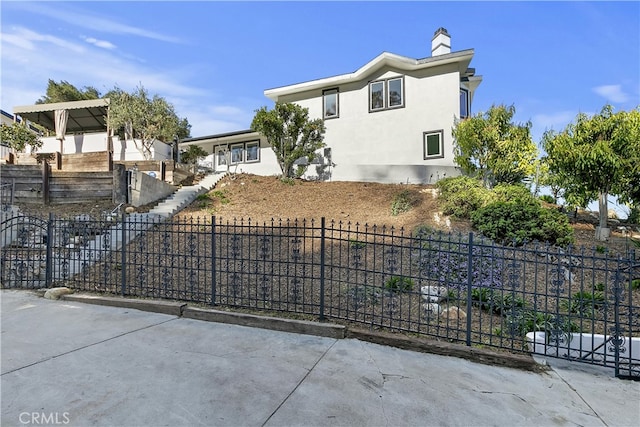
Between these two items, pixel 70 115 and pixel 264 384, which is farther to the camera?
pixel 70 115

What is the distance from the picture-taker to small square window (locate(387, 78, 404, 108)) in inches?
684

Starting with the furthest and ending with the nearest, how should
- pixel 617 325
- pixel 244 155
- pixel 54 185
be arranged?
pixel 244 155, pixel 54 185, pixel 617 325

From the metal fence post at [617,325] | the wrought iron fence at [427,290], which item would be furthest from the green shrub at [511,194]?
the metal fence post at [617,325]

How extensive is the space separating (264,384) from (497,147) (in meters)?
12.5

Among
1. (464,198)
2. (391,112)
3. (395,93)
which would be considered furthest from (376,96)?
(464,198)

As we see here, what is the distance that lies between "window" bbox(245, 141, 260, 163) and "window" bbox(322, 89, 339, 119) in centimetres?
530

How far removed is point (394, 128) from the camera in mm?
17438

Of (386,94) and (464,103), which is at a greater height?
(386,94)

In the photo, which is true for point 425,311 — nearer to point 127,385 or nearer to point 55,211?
point 127,385

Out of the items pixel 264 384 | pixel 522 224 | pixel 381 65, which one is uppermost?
pixel 381 65

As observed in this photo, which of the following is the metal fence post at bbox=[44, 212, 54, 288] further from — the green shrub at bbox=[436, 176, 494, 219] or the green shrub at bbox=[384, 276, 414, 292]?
the green shrub at bbox=[436, 176, 494, 219]

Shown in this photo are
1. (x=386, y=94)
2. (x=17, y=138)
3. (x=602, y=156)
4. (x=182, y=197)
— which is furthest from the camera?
(x=17, y=138)

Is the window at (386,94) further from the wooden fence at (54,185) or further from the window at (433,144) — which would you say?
the wooden fence at (54,185)

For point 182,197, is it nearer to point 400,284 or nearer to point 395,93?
point 400,284
